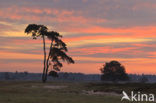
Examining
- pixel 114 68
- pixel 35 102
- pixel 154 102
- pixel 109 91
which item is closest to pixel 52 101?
pixel 35 102

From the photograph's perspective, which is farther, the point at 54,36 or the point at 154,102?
the point at 54,36

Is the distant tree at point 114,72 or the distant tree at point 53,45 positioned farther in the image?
the distant tree at point 114,72

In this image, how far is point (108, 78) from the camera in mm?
122438

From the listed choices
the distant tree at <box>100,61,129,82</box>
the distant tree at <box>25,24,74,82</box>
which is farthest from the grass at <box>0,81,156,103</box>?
the distant tree at <box>100,61,129,82</box>

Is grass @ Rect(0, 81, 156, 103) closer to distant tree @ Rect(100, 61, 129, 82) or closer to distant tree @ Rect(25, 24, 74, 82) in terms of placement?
distant tree @ Rect(25, 24, 74, 82)

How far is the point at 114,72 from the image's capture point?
12119cm

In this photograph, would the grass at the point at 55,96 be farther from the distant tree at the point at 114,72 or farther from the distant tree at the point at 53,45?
the distant tree at the point at 114,72

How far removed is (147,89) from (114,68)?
80.7m

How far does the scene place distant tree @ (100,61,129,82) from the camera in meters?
120

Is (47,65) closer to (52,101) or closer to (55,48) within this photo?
(55,48)

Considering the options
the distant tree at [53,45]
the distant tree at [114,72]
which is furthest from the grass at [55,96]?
the distant tree at [114,72]

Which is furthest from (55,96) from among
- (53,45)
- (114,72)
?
(114,72)

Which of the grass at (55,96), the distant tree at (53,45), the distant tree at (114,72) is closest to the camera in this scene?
the grass at (55,96)

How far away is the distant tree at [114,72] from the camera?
120 meters
